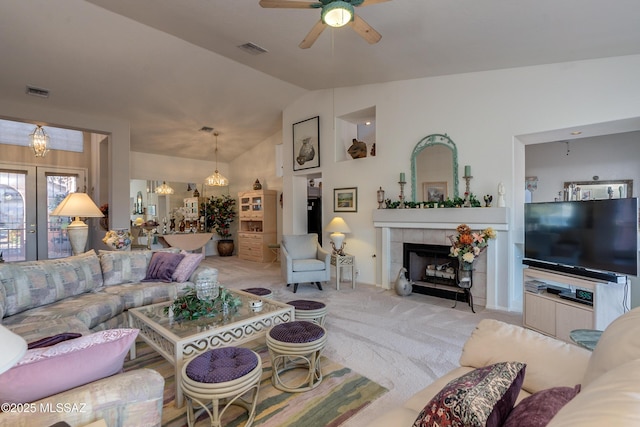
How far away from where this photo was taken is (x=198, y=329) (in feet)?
7.13

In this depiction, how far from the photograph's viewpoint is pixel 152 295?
3250 millimetres

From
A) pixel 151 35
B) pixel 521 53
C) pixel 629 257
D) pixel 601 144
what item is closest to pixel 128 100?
pixel 151 35

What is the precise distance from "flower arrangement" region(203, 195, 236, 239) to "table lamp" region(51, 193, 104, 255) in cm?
451

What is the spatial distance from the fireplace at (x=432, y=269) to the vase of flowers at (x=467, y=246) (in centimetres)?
31

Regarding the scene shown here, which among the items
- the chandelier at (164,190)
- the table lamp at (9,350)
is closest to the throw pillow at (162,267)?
the table lamp at (9,350)

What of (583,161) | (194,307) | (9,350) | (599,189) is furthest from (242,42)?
(599,189)

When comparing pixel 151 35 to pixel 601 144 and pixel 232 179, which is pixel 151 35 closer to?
pixel 232 179

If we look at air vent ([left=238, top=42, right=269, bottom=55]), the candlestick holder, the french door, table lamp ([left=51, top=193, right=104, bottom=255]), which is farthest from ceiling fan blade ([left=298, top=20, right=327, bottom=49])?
the french door

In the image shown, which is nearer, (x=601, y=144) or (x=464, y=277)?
(x=464, y=277)

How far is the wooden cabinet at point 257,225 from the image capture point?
768 centimetres

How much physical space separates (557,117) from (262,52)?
151 inches

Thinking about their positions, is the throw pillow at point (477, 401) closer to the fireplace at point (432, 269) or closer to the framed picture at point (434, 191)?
the fireplace at point (432, 269)

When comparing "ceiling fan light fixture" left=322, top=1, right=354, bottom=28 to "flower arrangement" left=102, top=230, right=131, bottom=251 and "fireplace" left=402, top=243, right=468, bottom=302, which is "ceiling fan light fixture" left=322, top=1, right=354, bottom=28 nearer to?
"fireplace" left=402, top=243, right=468, bottom=302

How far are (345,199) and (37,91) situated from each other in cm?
509
